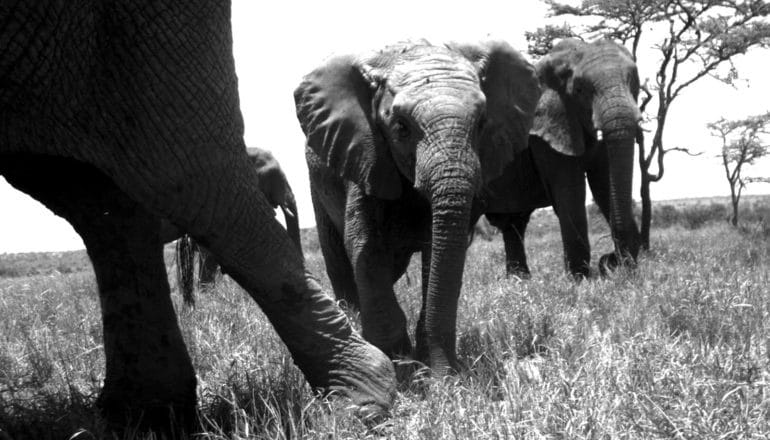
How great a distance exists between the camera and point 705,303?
4.27 m

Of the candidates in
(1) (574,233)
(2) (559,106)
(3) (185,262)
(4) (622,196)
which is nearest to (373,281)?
(4) (622,196)

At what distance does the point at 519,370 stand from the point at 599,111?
15.3ft

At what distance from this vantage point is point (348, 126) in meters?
4.25

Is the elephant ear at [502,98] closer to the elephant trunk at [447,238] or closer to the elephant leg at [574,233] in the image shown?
the elephant trunk at [447,238]

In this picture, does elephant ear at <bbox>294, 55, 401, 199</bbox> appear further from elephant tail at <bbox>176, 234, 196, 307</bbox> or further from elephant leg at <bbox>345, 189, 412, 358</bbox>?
elephant tail at <bbox>176, 234, 196, 307</bbox>

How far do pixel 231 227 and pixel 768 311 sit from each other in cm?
254


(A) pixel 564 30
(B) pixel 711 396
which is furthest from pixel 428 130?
(A) pixel 564 30

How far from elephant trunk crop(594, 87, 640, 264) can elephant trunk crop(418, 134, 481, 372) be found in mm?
3647

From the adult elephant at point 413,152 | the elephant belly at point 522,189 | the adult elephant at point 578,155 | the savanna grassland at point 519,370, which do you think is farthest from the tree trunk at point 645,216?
the adult elephant at point 413,152

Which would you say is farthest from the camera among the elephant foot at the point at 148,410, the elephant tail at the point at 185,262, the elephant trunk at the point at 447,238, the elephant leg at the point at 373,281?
the elephant tail at the point at 185,262

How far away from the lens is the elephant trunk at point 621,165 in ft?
22.8

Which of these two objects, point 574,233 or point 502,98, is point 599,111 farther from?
point 502,98

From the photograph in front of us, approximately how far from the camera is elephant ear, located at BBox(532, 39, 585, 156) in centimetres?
765

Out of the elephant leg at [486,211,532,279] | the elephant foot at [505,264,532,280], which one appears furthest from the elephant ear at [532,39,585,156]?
the elephant foot at [505,264,532,280]
